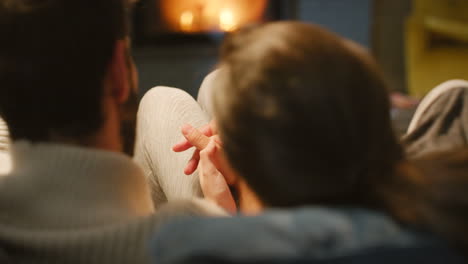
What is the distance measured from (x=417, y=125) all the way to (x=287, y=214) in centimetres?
51

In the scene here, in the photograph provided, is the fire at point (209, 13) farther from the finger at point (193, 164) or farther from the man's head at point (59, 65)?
the man's head at point (59, 65)

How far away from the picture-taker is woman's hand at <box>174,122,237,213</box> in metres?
0.92

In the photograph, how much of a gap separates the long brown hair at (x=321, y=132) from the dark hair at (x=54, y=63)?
0.16m

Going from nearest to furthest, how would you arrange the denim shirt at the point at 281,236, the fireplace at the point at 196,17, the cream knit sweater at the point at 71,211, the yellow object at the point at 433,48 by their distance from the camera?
the denim shirt at the point at 281,236, the cream knit sweater at the point at 71,211, the yellow object at the point at 433,48, the fireplace at the point at 196,17

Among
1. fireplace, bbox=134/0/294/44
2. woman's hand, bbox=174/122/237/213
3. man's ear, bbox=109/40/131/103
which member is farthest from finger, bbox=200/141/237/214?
fireplace, bbox=134/0/294/44

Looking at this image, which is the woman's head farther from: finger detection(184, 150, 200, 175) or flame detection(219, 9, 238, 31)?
flame detection(219, 9, 238, 31)

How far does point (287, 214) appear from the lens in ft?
1.55

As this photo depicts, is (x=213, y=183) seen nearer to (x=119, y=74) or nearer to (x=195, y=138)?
(x=195, y=138)

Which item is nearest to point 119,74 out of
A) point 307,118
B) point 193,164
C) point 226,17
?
point 307,118

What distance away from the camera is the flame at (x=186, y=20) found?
3359 millimetres

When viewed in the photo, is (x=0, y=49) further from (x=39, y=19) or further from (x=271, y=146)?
(x=271, y=146)

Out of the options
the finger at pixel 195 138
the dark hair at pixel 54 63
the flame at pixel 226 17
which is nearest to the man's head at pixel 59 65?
the dark hair at pixel 54 63

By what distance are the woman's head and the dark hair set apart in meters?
0.16

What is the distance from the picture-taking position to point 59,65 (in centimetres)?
58
